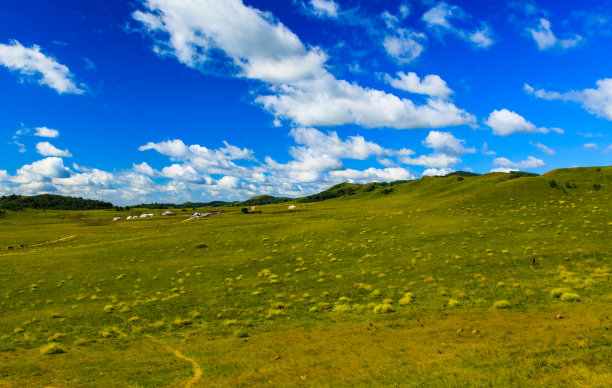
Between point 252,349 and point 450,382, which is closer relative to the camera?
point 450,382

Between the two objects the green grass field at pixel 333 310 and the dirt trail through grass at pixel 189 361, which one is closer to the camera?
the green grass field at pixel 333 310

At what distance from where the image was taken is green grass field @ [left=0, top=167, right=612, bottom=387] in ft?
45.0

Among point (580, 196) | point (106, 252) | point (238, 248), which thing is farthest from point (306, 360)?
point (580, 196)

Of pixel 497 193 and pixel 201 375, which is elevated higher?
pixel 497 193

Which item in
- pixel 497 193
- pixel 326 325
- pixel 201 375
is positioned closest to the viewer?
pixel 201 375

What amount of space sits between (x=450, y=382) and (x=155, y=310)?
27.2 m

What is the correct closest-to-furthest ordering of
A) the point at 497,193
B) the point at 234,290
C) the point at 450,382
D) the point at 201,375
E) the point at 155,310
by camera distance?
the point at 450,382 < the point at 201,375 < the point at 155,310 < the point at 234,290 < the point at 497,193

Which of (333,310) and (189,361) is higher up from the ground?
(189,361)

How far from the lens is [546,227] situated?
49.4 m

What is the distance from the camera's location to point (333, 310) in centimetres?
2567

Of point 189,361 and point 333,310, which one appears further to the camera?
point 333,310

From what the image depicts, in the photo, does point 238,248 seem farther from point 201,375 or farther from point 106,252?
point 201,375

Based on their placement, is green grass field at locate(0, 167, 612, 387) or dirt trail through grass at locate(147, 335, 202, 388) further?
A: dirt trail through grass at locate(147, 335, 202, 388)

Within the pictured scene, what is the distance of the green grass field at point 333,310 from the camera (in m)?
13.7
